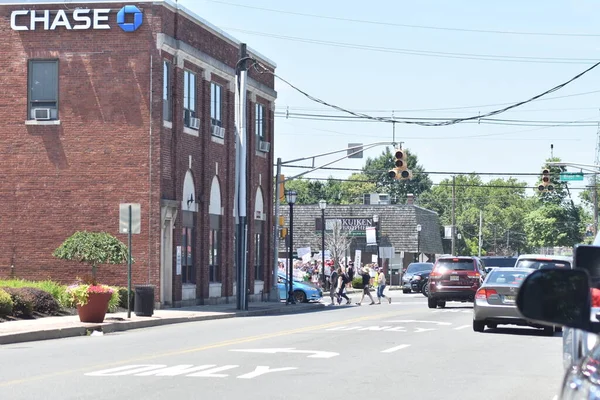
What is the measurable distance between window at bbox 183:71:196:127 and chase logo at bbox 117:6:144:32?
134 inches

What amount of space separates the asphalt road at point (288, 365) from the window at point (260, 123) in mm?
23413

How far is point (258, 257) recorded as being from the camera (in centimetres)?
5022

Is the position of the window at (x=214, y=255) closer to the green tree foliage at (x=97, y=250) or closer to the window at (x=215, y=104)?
the window at (x=215, y=104)

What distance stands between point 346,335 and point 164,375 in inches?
384

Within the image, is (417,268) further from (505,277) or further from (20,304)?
(505,277)

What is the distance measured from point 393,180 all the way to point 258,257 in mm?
114947

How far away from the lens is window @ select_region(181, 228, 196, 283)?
39969 mm

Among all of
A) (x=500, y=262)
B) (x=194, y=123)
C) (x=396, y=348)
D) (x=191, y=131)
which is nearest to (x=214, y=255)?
(x=191, y=131)

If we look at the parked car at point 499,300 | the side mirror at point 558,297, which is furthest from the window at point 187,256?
the side mirror at point 558,297

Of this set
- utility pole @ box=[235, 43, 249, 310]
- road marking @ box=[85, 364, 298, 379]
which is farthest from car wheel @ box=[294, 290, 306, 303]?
road marking @ box=[85, 364, 298, 379]

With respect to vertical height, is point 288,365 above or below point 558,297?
below

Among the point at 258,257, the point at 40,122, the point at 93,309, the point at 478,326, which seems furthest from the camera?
the point at 258,257

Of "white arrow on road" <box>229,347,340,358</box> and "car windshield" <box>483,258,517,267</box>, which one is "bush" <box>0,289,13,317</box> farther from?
"car windshield" <box>483,258,517,267</box>

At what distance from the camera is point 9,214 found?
37719mm
